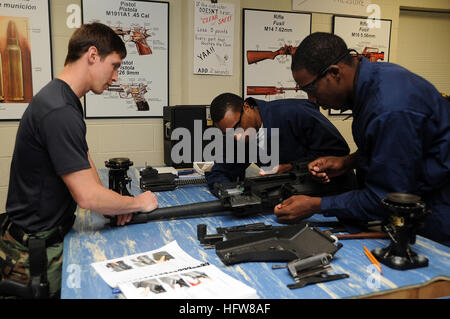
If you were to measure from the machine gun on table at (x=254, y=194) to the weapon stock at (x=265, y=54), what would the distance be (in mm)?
1917

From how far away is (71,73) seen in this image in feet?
4.79

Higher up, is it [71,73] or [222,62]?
[222,62]

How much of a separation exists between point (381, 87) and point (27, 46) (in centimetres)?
256

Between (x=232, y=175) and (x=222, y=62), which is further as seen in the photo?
(x=222, y=62)

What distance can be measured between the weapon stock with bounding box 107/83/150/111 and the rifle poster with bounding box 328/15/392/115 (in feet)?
6.04

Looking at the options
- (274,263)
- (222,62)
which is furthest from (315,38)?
(222,62)

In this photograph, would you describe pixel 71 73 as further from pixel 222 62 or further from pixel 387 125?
pixel 222 62

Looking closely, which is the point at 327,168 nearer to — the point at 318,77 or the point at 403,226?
the point at 318,77

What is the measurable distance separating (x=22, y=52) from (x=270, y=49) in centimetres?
205

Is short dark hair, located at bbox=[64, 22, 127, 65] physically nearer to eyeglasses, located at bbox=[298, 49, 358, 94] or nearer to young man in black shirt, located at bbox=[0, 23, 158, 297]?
young man in black shirt, located at bbox=[0, 23, 158, 297]

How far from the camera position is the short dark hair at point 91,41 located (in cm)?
145

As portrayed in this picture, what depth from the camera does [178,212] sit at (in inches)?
63.7

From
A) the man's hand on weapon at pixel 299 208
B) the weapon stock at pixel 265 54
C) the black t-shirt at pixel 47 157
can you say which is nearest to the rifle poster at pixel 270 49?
the weapon stock at pixel 265 54

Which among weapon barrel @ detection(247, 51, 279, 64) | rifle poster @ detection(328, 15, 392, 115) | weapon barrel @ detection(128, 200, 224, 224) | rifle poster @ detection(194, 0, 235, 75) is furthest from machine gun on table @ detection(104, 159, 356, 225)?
rifle poster @ detection(328, 15, 392, 115)
